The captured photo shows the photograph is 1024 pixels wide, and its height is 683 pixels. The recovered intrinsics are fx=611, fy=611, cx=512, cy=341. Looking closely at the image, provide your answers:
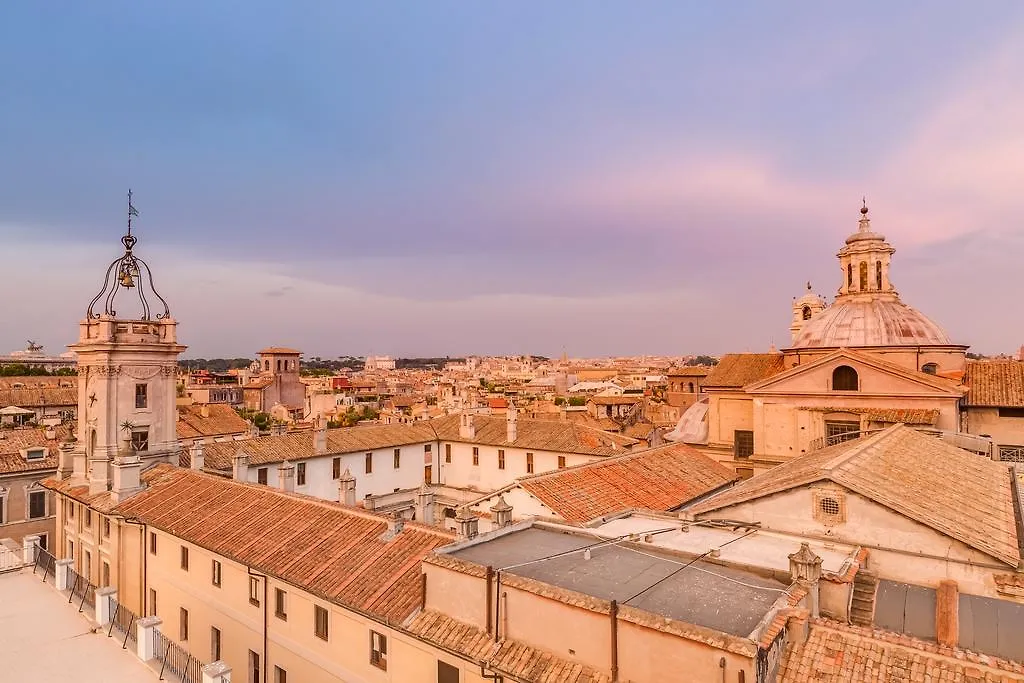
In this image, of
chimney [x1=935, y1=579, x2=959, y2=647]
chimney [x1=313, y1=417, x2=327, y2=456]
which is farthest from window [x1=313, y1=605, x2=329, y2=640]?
chimney [x1=313, y1=417, x2=327, y2=456]

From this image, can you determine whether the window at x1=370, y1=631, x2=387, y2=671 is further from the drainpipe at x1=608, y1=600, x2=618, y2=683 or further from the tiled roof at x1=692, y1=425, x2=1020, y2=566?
the tiled roof at x1=692, y1=425, x2=1020, y2=566

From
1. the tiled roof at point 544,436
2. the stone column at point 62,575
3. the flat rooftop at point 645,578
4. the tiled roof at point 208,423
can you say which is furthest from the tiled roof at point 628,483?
the tiled roof at point 208,423

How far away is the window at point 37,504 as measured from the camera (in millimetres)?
31453

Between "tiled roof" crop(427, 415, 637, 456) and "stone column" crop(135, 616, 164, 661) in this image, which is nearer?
"stone column" crop(135, 616, 164, 661)

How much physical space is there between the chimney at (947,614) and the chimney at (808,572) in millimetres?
2129

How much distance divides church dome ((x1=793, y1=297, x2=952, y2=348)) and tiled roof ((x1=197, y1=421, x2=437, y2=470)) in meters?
25.2

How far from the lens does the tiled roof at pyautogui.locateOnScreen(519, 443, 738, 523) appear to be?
20391 millimetres

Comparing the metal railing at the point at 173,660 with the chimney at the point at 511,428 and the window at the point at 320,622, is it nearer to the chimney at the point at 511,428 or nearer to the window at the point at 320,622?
the window at the point at 320,622

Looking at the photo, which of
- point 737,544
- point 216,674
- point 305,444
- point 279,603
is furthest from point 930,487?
point 305,444

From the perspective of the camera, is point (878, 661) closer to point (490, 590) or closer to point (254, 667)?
point (490, 590)

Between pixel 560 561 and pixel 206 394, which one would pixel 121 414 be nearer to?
pixel 560 561

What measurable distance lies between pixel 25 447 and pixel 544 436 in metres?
29.4

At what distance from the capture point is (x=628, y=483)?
23.0m

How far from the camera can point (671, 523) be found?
52.1ft
